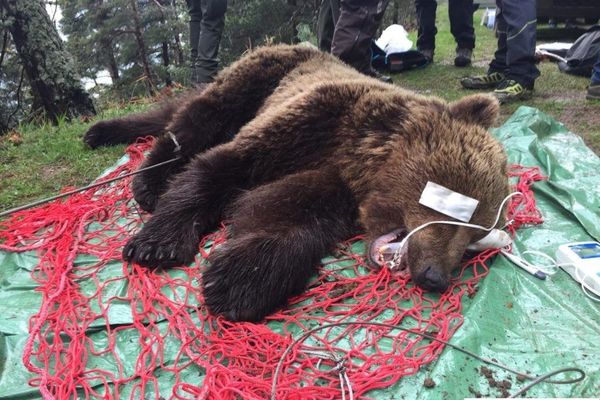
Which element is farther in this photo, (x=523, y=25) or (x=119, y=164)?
(x=523, y=25)

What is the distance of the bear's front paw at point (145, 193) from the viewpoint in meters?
3.43

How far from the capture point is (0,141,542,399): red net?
1.96 meters

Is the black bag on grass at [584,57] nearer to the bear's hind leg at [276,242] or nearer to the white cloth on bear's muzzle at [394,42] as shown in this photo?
the white cloth on bear's muzzle at [394,42]

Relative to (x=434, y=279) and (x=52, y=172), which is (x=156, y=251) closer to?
(x=434, y=279)

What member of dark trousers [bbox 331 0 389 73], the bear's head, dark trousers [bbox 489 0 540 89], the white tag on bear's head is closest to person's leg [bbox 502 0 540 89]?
dark trousers [bbox 489 0 540 89]

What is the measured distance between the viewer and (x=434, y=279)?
2340 mm

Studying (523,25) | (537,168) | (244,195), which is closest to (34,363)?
(244,195)

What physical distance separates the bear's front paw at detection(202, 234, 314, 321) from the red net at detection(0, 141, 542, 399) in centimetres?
6

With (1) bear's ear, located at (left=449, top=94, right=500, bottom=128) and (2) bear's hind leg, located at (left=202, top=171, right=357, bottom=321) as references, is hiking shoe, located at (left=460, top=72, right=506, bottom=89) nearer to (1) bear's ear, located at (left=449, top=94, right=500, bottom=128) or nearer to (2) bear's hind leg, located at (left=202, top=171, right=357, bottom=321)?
(1) bear's ear, located at (left=449, top=94, right=500, bottom=128)

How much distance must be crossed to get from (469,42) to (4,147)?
661cm

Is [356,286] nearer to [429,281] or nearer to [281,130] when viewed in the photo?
[429,281]

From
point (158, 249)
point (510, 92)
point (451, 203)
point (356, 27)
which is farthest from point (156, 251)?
point (510, 92)

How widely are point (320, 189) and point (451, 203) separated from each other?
0.73 metres

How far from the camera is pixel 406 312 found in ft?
7.62
